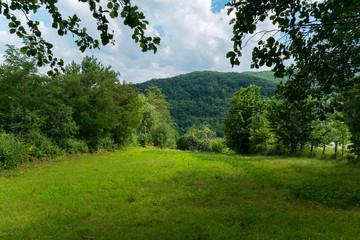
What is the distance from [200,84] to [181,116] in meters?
56.7

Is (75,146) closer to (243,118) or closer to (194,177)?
(194,177)

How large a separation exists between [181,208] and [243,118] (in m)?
25.7

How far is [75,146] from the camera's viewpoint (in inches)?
824

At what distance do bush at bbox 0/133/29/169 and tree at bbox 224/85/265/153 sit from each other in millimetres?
24539

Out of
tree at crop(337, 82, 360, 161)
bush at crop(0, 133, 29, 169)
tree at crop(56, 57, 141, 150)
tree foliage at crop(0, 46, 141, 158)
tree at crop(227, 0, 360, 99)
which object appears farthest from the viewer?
tree at crop(56, 57, 141, 150)

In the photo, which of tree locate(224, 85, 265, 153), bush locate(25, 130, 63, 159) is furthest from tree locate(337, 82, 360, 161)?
bush locate(25, 130, 63, 159)

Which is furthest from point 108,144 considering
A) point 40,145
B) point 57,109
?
point 40,145

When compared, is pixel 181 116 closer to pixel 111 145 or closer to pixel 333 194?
pixel 111 145

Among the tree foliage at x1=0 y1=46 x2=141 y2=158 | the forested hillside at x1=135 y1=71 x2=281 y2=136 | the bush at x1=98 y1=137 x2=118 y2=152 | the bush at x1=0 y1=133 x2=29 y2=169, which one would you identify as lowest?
the bush at x1=98 y1=137 x2=118 y2=152

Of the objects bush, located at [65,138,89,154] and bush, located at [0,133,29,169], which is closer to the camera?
bush, located at [0,133,29,169]

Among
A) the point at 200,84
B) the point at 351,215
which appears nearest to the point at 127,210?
the point at 351,215

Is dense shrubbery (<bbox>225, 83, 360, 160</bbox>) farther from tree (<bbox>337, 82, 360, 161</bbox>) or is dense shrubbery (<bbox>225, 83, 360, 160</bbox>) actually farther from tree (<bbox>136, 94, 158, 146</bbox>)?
tree (<bbox>136, 94, 158, 146</bbox>)

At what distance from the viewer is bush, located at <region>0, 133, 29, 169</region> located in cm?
1196

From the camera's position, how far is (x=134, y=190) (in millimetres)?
8312
